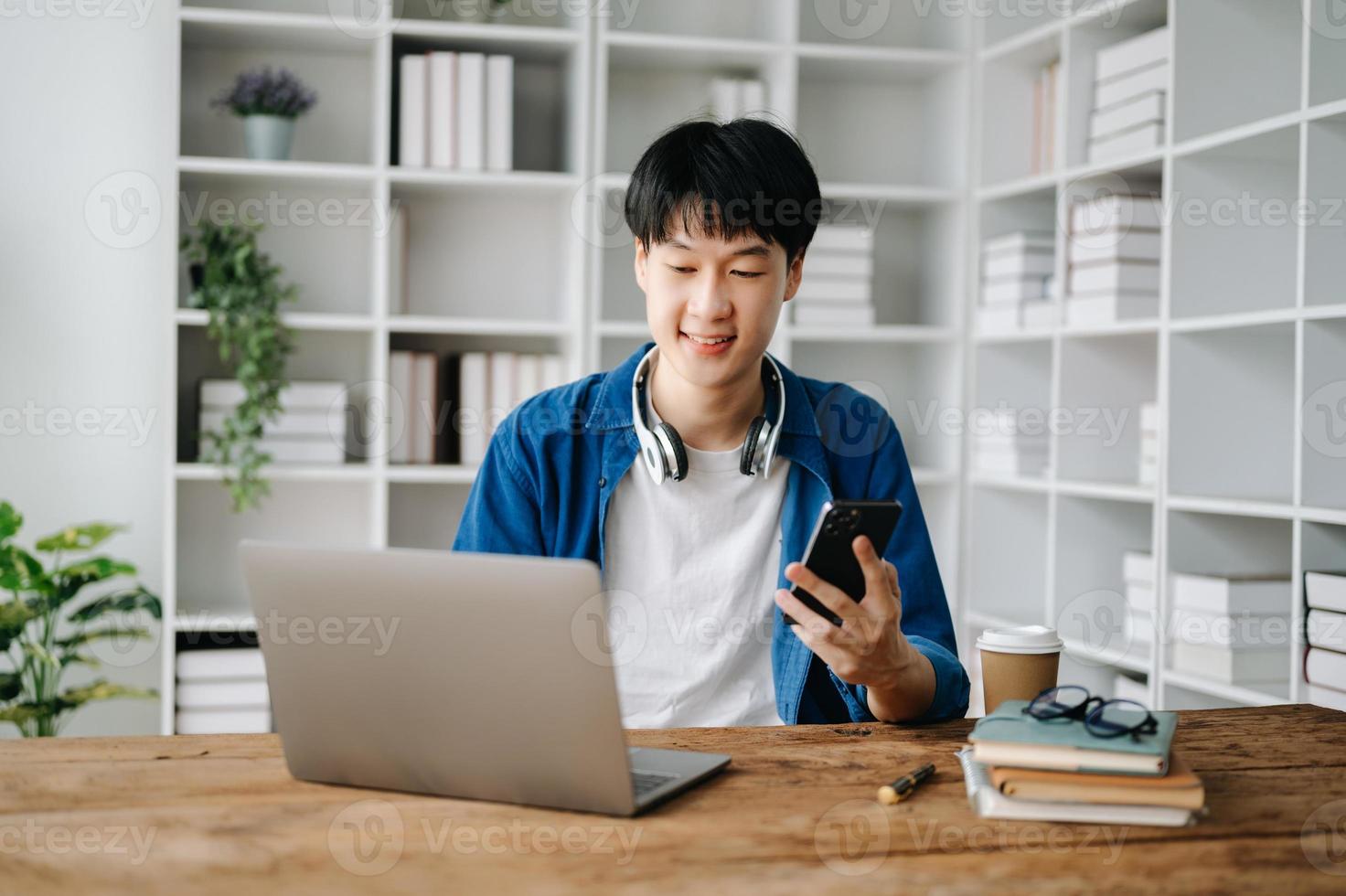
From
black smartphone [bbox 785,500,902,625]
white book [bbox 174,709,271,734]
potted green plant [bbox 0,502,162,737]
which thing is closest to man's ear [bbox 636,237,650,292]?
black smartphone [bbox 785,500,902,625]

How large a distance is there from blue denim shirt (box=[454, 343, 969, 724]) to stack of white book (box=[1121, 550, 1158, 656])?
1.31 m

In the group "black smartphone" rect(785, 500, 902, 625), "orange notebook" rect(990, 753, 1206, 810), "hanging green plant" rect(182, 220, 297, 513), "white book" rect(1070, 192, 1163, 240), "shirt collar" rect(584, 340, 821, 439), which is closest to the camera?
"orange notebook" rect(990, 753, 1206, 810)

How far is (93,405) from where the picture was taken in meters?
3.35

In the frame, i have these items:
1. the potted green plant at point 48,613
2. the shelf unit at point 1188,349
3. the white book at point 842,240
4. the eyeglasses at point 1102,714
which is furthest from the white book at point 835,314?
the eyeglasses at point 1102,714

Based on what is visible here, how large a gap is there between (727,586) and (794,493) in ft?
0.54

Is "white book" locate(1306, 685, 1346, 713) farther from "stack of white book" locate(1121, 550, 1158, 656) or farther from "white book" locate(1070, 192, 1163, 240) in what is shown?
"white book" locate(1070, 192, 1163, 240)

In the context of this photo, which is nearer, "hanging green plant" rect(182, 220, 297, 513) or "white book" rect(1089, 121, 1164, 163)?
"white book" rect(1089, 121, 1164, 163)

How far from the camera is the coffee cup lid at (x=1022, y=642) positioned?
141 centimetres

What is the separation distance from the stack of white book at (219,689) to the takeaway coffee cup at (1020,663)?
2.22 m

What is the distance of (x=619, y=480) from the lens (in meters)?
1.79

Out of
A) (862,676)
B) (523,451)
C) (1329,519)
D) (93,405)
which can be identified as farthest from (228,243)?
(1329,519)

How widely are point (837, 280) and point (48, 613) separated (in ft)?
7.24

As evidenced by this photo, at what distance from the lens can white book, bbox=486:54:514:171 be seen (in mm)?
3295

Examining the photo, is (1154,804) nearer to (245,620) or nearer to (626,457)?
(626,457)
